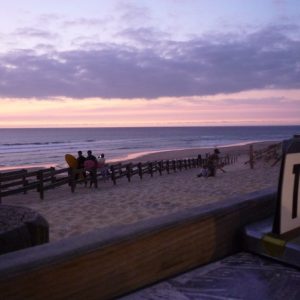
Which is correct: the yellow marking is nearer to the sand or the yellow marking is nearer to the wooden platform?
the wooden platform

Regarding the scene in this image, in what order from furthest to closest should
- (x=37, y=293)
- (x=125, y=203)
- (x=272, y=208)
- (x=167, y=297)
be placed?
1. (x=125, y=203)
2. (x=272, y=208)
3. (x=167, y=297)
4. (x=37, y=293)

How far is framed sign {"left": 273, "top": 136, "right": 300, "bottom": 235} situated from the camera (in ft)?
7.29

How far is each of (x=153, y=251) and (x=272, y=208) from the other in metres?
1.10

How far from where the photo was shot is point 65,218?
9805mm

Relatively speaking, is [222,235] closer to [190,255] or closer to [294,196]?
[190,255]

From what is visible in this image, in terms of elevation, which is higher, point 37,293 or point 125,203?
point 37,293

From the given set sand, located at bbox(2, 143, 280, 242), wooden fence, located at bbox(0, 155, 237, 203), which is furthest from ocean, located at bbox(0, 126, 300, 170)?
wooden fence, located at bbox(0, 155, 237, 203)

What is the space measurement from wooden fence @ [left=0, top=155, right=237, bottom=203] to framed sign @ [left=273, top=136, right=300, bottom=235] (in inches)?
Answer: 426

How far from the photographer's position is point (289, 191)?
7.57 feet

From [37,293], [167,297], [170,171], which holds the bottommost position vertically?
[170,171]

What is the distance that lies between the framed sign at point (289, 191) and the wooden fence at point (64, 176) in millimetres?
10830

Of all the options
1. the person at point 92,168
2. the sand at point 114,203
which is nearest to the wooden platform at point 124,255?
the sand at point 114,203

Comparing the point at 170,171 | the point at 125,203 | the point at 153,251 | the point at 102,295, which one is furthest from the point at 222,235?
the point at 170,171

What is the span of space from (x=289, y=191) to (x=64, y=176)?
21214 millimetres
